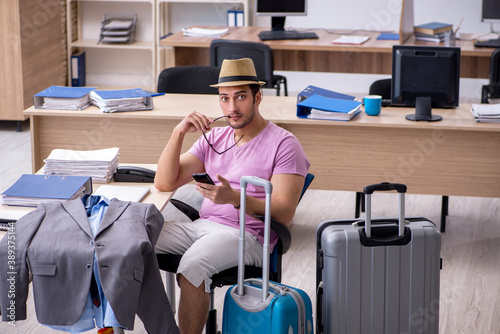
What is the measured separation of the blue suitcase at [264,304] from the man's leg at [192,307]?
0.13m

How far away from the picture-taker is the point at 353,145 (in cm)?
363

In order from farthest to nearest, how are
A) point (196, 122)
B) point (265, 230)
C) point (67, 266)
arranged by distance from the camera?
1. point (196, 122)
2. point (265, 230)
3. point (67, 266)

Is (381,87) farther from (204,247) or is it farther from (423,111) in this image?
(204,247)

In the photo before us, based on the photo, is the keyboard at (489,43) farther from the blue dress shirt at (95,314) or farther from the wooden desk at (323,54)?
the blue dress shirt at (95,314)

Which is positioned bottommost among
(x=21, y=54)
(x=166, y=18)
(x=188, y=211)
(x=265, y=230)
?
(x=188, y=211)

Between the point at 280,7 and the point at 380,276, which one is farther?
the point at 280,7

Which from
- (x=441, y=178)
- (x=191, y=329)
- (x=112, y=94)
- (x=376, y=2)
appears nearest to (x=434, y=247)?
(x=191, y=329)

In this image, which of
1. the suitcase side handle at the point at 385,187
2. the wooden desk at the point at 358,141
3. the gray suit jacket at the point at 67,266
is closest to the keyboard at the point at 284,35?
the wooden desk at the point at 358,141

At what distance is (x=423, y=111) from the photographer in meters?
3.53

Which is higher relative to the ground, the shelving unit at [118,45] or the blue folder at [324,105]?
the shelving unit at [118,45]

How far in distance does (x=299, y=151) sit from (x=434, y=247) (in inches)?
24.0

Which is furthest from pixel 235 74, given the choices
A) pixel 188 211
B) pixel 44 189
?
pixel 44 189

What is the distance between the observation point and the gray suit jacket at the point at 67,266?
200 cm

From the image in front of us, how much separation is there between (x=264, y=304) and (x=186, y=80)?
7.42 ft
